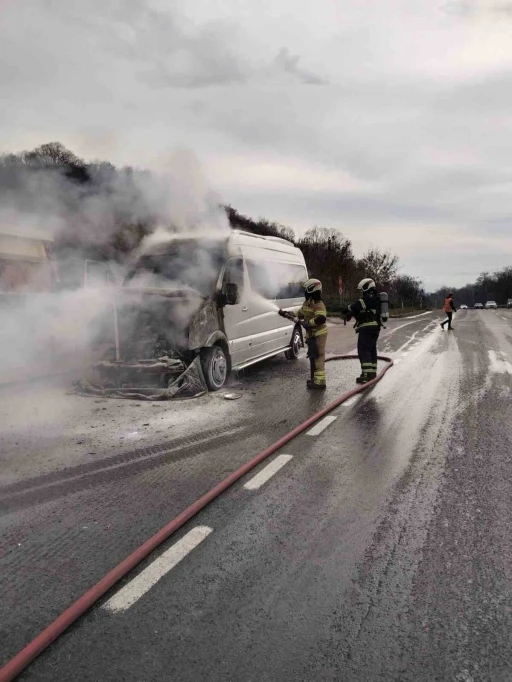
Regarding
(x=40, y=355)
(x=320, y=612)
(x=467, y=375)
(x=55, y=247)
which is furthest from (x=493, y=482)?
(x=55, y=247)

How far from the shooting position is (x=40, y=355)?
28.2ft

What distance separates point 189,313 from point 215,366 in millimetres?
916

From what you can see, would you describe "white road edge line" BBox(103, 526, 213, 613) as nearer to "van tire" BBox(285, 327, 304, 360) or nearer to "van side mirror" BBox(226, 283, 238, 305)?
"van side mirror" BBox(226, 283, 238, 305)

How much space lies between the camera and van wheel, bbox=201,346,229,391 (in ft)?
24.8

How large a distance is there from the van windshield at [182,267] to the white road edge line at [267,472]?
363cm

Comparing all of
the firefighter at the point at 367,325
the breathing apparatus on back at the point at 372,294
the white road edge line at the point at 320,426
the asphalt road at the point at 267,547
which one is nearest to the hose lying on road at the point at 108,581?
the asphalt road at the point at 267,547

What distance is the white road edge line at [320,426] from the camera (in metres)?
5.58

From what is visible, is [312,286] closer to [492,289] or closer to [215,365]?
[215,365]

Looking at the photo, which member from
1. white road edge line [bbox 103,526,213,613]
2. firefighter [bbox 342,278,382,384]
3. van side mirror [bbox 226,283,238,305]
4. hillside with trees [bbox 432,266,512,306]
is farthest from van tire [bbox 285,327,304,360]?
hillside with trees [bbox 432,266,512,306]

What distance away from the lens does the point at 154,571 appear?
Answer: 2820mm

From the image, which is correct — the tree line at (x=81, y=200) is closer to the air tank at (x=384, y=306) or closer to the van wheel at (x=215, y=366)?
the van wheel at (x=215, y=366)

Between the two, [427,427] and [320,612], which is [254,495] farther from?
[427,427]

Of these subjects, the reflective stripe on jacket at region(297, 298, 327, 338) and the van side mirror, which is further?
the reflective stripe on jacket at region(297, 298, 327, 338)

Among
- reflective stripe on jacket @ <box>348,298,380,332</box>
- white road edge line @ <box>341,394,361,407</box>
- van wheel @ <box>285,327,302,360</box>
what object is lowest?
white road edge line @ <box>341,394,361,407</box>
